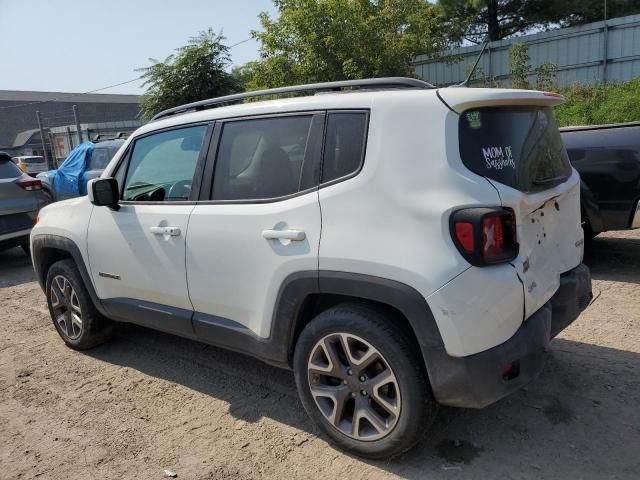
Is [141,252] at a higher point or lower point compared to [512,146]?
A: lower

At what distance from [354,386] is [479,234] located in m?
1.03

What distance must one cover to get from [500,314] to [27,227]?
7.69 m

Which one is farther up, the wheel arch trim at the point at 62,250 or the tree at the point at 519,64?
the tree at the point at 519,64

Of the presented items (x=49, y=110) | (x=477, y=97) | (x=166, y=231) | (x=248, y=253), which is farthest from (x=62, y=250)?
(x=49, y=110)

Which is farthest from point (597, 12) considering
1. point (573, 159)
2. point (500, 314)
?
point (500, 314)

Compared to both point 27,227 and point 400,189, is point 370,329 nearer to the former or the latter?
point 400,189

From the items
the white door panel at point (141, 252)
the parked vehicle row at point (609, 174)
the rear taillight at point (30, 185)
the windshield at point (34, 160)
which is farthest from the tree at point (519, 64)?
the windshield at point (34, 160)

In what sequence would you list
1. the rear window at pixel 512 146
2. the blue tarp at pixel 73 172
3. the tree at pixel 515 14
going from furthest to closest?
the tree at pixel 515 14 → the blue tarp at pixel 73 172 → the rear window at pixel 512 146

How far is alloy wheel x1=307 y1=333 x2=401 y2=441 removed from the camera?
8.71ft

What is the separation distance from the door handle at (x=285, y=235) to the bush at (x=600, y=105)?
11.2 metres

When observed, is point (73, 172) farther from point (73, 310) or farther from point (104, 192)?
point (104, 192)

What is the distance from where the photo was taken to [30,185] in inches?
323

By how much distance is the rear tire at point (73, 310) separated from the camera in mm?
4348

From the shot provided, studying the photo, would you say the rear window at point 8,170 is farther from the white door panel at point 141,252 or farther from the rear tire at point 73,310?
the white door panel at point 141,252
